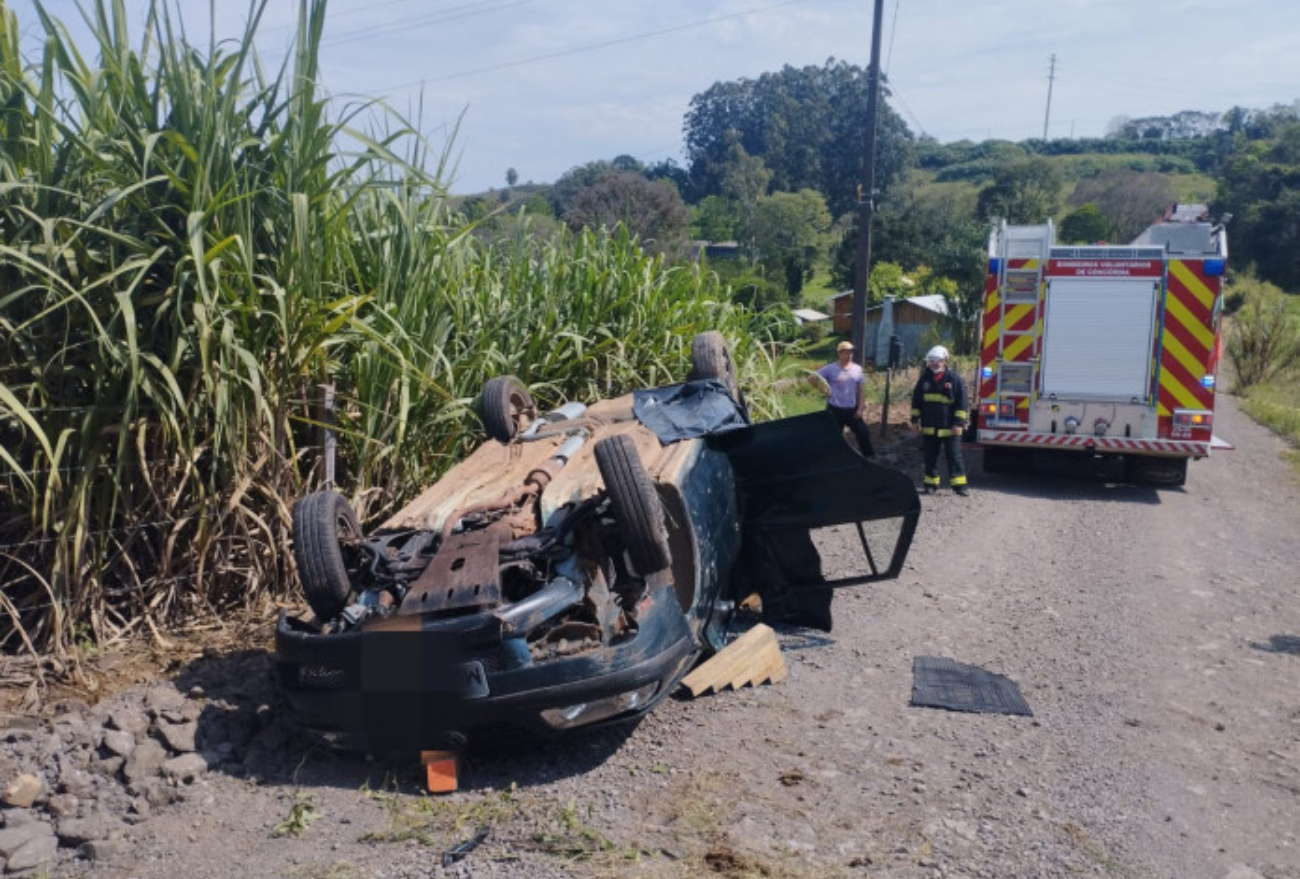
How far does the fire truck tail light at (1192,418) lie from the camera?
1112cm

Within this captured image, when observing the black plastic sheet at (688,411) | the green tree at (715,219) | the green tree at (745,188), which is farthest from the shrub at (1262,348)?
the green tree at (745,188)

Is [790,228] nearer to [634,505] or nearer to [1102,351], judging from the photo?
A: [1102,351]

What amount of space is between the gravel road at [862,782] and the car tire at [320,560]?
2.13 feet

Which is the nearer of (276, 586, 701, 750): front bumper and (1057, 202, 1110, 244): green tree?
(276, 586, 701, 750): front bumper

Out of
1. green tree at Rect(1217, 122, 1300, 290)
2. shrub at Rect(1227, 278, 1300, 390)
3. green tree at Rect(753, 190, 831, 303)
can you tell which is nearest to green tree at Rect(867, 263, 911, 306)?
green tree at Rect(753, 190, 831, 303)

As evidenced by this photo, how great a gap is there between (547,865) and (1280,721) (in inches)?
138

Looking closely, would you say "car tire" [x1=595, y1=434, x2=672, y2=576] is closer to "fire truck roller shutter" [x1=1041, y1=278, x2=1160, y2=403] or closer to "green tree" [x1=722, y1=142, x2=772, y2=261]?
"fire truck roller shutter" [x1=1041, y1=278, x2=1160, y2=403]

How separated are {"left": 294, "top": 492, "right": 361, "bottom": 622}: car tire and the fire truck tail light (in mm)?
9285

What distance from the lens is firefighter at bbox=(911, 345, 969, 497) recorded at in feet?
35.8

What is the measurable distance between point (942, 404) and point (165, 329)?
25.0 feet

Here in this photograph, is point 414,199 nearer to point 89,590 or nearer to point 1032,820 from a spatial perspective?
point 89,590

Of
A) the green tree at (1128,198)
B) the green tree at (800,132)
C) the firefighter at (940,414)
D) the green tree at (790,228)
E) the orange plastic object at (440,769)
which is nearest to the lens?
the orange plastic object at (440,769)

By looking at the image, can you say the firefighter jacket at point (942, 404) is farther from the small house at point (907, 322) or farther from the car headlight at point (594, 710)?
the small house at point (907, 322)


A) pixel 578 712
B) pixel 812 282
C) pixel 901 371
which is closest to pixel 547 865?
pixel 578 712
